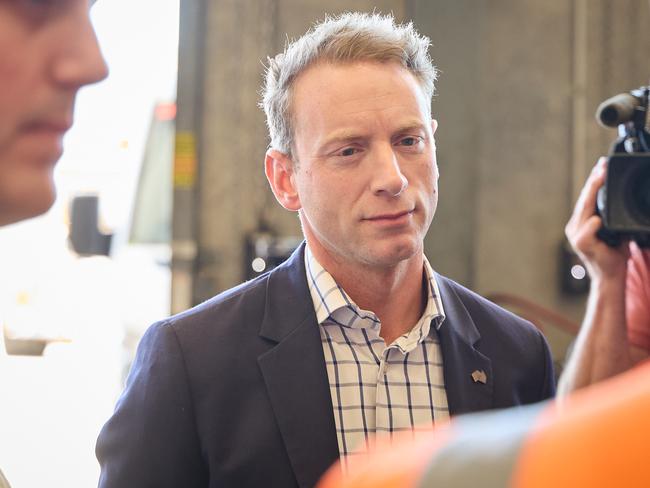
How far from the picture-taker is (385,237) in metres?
1.47

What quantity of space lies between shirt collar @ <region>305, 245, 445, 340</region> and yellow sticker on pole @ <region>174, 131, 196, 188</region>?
228 centimetres

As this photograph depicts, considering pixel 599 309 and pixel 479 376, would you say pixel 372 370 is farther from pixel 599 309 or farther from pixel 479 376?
pixel 599 309

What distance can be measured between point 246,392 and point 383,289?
0.28 meters

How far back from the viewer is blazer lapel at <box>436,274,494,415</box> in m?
Answer: 1.49

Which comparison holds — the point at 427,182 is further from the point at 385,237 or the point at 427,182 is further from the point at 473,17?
the point at 473,17

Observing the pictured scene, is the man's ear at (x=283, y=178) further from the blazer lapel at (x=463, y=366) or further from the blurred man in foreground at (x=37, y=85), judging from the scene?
the blurred man in foreground at (x=37, y=85)

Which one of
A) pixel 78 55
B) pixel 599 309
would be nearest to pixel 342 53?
pixel 599 309

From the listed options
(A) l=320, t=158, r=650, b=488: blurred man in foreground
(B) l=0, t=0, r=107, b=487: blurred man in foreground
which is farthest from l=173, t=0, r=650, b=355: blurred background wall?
(A) l=320, t=158, r=650, b=488: blurred man in foreground

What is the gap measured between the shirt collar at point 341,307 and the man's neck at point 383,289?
17 mm

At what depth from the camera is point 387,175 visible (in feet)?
4.80

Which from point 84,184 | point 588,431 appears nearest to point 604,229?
point 588,431

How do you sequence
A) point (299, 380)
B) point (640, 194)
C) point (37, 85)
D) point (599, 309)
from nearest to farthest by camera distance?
point (37, 85)
point (299, 380)
point (640, 194)
point (599, 309)

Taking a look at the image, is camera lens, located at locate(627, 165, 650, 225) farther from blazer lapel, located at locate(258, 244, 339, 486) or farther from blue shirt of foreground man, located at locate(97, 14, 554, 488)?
blazer lapel, located at locate(258, 244, 339, 486)

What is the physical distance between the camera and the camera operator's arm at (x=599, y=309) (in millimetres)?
1628
